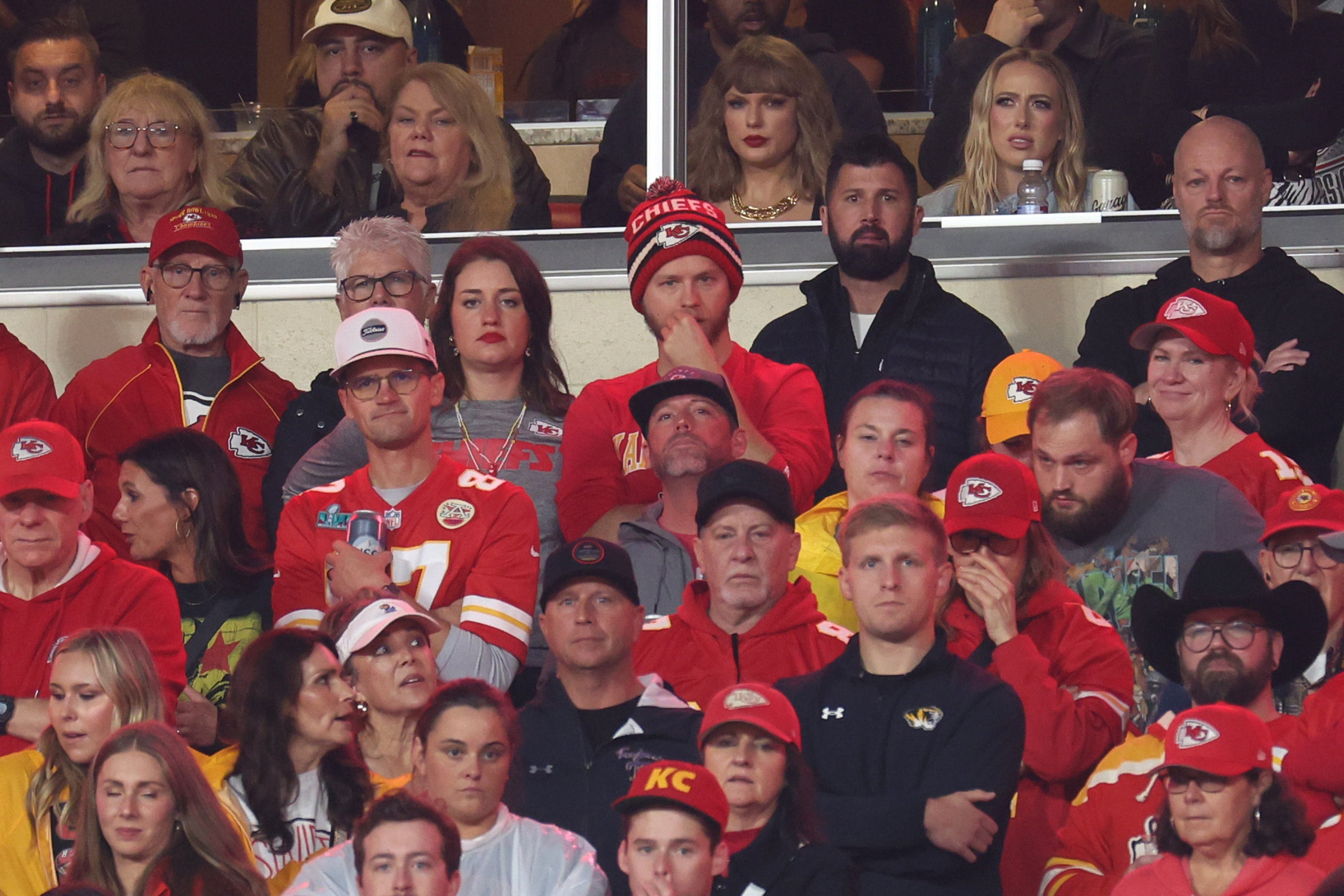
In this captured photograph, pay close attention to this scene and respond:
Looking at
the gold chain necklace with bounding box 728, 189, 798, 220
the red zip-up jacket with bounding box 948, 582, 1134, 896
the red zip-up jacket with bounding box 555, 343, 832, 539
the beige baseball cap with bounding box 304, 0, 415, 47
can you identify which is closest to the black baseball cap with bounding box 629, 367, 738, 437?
the red zip-up jacket with bounding box 555, 343, 832, 539

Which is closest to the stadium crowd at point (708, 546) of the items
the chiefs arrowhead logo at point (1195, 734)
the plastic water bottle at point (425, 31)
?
the chiefs arrowhead logo at point (1195, 734)

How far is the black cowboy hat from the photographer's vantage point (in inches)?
234

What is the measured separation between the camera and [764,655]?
627 centimetres

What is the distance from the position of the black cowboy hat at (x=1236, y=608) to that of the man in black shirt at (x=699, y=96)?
3.51m

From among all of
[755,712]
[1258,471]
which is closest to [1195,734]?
[755,712]

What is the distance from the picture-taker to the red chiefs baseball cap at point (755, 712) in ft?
18.0

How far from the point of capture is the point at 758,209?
9070mm

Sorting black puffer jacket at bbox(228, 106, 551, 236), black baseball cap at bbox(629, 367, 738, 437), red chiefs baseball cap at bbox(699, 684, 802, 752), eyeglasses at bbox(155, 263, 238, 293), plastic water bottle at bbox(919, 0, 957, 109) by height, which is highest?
plastic water bottle at bbox(919, 0, 957, 109)

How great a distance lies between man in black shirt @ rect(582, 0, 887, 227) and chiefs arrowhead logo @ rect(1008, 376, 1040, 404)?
215 centimetres

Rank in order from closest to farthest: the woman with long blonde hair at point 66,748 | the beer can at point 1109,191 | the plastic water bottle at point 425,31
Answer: the woman with long blonde hair at point 66,748 < the beer can at point 1109,191 < the plastic water bottle at point 425,31

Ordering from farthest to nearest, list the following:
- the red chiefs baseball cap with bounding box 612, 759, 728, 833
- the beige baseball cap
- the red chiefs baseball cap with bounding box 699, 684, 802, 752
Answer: the beige baseball cap → the red chiefs baseball cap with bounding box 699, 684, 802, 752 → the red chiefs baseball cap with bounding box 612, 759, 728, 833

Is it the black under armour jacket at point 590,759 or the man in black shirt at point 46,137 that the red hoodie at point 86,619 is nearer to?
the black under armour jacket at point 590,759

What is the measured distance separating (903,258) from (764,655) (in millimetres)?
2129

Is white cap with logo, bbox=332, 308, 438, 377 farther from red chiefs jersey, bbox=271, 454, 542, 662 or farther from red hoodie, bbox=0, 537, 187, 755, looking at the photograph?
red hoodie, bbox=0, 537, 187, 755
